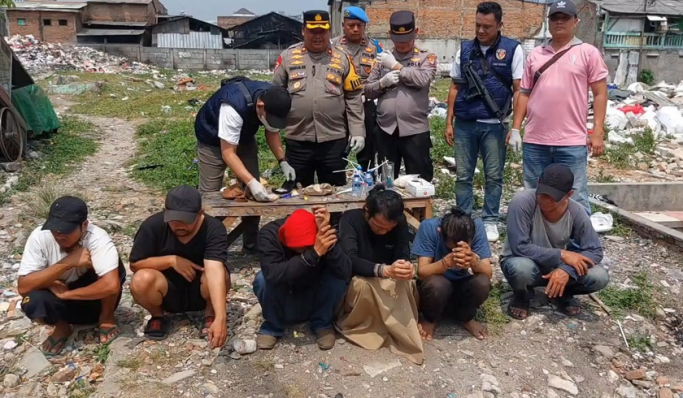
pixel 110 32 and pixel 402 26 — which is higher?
pixel 110 32

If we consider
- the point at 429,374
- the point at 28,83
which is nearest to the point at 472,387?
the point at 429,374

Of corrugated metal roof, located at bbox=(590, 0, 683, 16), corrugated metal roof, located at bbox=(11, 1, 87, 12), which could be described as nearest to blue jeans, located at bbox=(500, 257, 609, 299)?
corrugated metal roof, located at bbox=(590, 0, 683, 16)

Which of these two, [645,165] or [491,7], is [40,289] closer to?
[491,7]

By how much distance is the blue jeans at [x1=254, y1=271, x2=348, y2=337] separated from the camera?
11.0 ft

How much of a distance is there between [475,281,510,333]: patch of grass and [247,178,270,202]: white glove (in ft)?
5.90

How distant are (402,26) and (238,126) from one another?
1.63 meters

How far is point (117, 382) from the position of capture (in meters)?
3.05

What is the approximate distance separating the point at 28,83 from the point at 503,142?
8141 millimetres

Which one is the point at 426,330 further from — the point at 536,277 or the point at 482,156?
the point at 482,156

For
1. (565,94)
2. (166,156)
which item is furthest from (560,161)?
(166,156)

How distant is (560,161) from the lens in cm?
435

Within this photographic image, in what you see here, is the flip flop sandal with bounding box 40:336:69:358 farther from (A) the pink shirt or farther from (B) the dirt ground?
(A) the pink shirt

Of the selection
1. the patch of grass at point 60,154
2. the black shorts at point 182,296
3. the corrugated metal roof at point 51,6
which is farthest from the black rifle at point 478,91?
the corrugated metal roof at point 51,6

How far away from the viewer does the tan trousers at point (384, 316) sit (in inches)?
131
